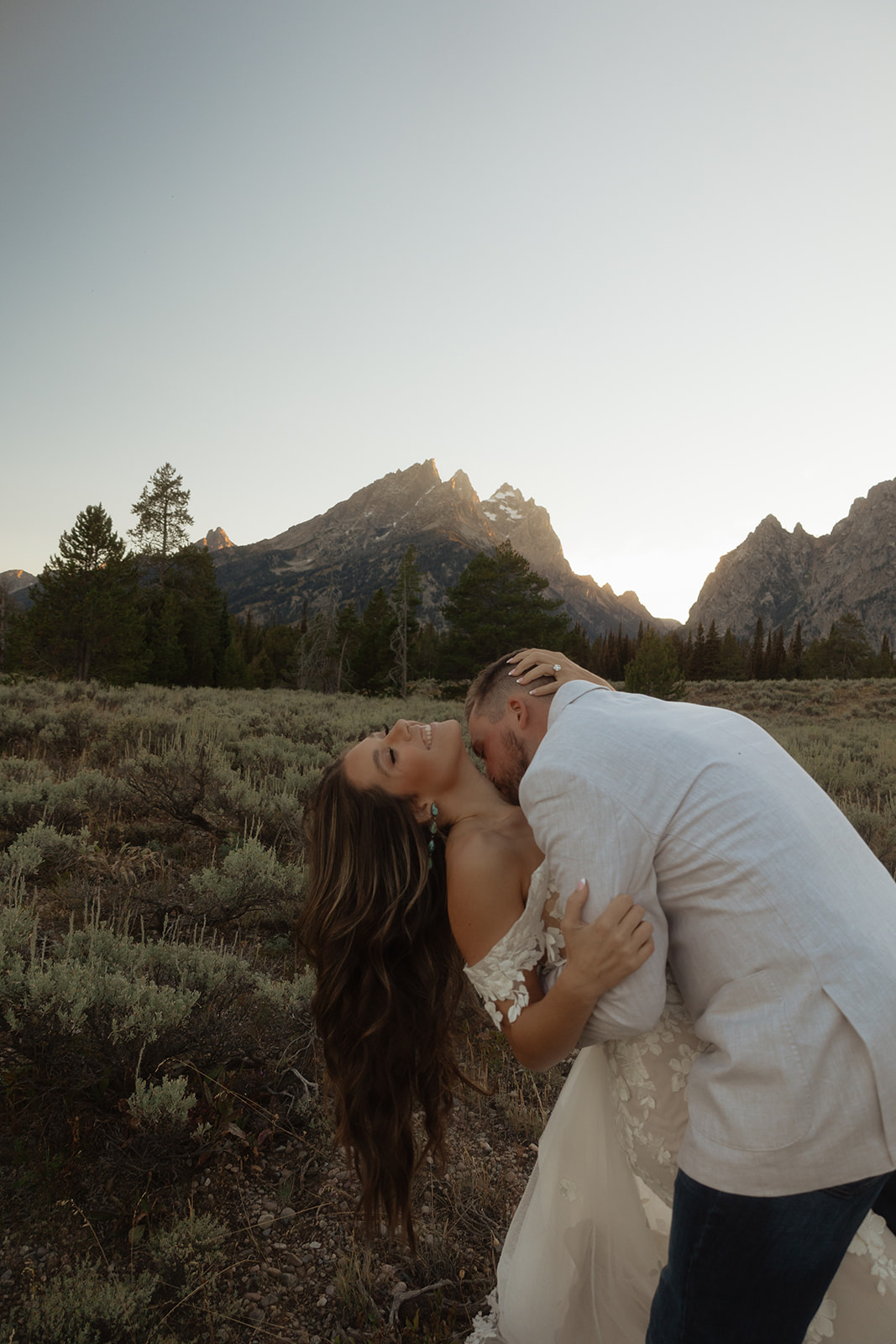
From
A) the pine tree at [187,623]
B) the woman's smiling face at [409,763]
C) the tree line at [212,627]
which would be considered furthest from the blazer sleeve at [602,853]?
the pine tree at [187,623]

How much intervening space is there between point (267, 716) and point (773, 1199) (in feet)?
36.3

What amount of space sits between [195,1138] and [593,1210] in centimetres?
151

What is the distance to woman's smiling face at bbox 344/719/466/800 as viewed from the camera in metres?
2.07

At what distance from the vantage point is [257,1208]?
7.84 feet

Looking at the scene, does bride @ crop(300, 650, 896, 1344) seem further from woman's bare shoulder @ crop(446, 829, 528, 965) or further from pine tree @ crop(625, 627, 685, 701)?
pine tree @ crop(625, 627, 685, 701)

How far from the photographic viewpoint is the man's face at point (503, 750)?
1.87 meters

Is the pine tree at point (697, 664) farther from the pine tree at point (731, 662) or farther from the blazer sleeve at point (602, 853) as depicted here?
the blazer sleeve at point (602, 853)

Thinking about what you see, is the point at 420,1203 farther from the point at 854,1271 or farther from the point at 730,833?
the point at 730,833

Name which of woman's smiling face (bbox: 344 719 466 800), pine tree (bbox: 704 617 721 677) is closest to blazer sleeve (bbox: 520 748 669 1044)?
woman's smiling face (bbox: 344 719 466 800)

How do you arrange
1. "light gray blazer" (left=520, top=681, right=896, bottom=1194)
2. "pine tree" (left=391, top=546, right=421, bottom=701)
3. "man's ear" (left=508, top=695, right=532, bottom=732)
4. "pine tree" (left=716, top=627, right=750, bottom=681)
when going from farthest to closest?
"pine tree" (left=716, top=627, right=750, bottom=681)
"pine tree" (left=391, top=546, right=421, bottom=701)
"man's ear" (left=508, top=695, right=532, bottom=732)
"light gray blazer" (left=520, top=681, right=896, bottom=1194)

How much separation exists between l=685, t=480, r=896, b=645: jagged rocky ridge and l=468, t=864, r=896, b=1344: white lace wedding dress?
14978cm

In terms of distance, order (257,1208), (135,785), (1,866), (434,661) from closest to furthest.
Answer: (257,1208) < (1,866) < (135,785) < (434,661)

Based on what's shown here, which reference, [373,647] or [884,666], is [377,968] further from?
[884,666]

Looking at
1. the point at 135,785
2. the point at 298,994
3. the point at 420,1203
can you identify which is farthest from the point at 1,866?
the point at 420,1203
